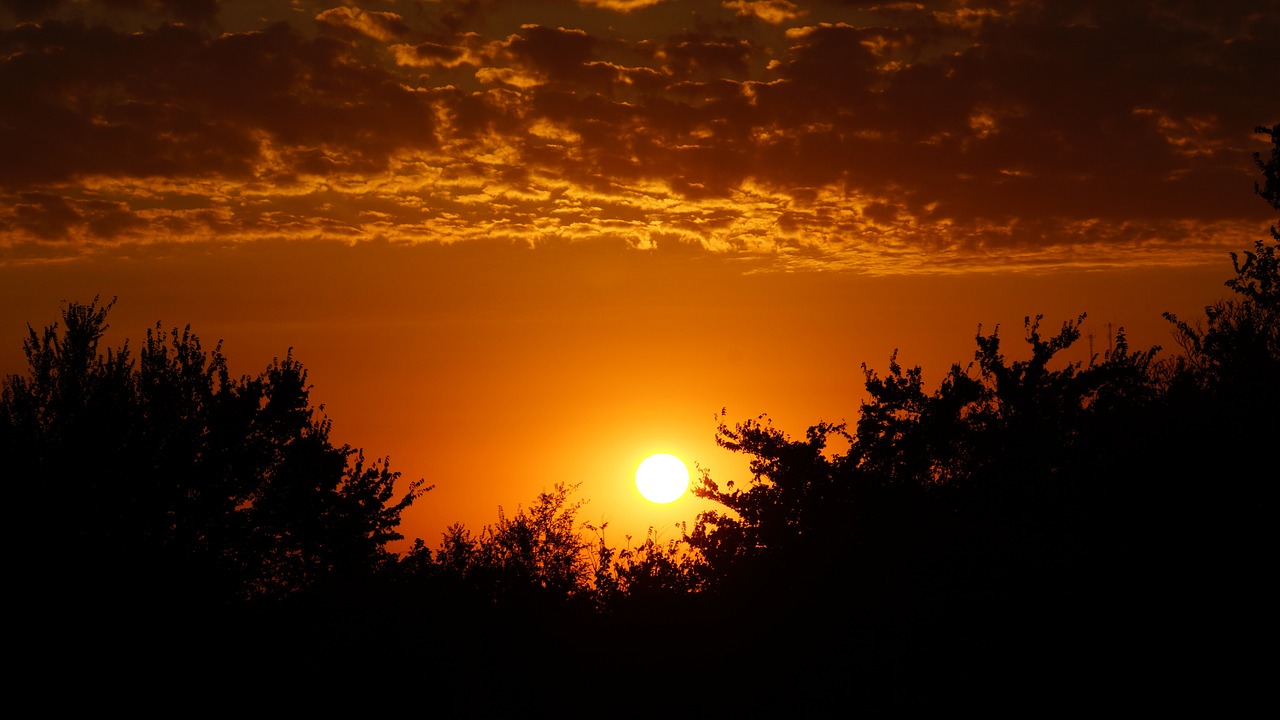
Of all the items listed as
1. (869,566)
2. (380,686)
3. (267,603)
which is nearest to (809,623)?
(869,566)

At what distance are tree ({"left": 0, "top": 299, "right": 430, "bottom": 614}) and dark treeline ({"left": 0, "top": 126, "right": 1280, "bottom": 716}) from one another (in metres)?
0.08

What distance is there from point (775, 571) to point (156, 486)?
1995 cm

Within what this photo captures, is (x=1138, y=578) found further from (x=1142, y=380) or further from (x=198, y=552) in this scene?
(x=198, y=552)

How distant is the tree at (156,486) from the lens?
1105 inches

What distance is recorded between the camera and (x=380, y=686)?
63.6ft

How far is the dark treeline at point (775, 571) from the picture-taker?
48.2ft

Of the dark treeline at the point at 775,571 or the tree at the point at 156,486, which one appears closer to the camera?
the dark treeline at the point at 775,571

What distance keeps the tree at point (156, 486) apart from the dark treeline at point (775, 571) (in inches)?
3.3

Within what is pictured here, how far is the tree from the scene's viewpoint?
2806 cm

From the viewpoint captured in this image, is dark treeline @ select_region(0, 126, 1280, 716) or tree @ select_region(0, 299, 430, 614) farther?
tree @ select_region(0, 299, 430, 614)

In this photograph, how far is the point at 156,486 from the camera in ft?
98.3

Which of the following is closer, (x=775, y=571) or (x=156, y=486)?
(x=775, y=571)

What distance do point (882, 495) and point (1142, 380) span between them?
7341mm

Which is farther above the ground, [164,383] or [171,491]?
[164,383]
